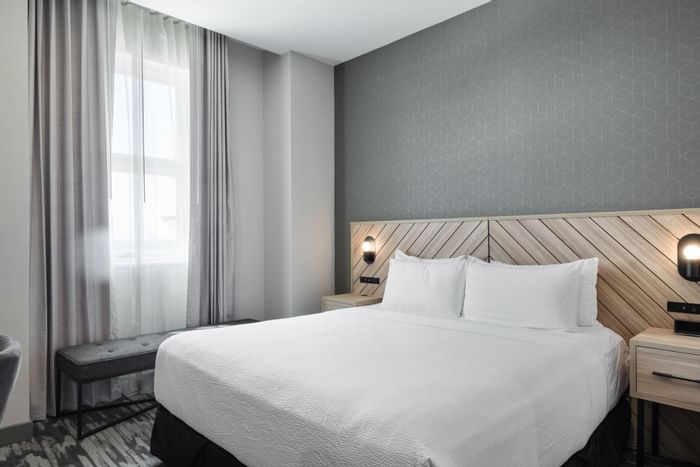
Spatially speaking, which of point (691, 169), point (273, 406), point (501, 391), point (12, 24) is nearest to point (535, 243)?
point (691, 169)

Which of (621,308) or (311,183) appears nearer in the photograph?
(621,308)

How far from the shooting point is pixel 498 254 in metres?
3.15

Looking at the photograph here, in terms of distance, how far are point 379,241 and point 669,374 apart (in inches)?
93.9

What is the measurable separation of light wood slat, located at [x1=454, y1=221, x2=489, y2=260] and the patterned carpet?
94.9 inches

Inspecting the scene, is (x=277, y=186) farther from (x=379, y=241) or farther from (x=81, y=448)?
(x=81, y=448)

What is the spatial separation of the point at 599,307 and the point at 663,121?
1.13m

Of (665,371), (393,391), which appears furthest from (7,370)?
(665,371)

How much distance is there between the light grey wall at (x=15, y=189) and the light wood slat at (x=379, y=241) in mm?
2548

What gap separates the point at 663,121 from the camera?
2504 millimetres

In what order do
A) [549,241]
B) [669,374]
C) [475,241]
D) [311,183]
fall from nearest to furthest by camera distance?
[669,374] < [549,241] < [475,241] < [311,183]

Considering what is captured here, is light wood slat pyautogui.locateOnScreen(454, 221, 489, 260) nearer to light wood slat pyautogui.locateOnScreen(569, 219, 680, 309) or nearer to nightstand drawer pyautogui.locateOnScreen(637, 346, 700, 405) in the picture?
light wood slat pyautogui.locateOnScreen(569, 219, 680, 309)

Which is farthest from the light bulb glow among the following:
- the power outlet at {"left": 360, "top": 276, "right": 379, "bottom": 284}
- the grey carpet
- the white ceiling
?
the power outlet at {"left": 360, "top": 276, "right": 379, "bottom": 284}

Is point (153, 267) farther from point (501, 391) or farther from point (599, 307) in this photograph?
point (599, 307)

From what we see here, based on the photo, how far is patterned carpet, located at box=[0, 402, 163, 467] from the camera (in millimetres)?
2383
